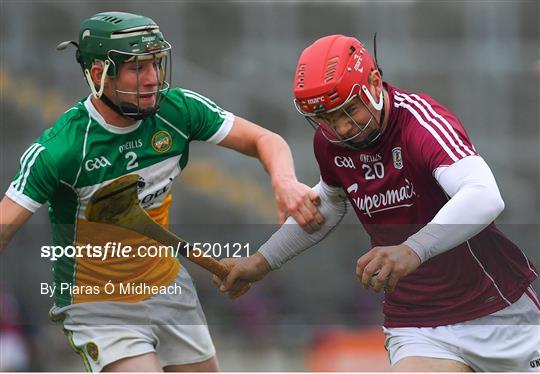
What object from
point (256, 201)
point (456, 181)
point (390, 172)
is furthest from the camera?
point (256, 201)

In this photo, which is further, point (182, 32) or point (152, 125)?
point (182, 32)

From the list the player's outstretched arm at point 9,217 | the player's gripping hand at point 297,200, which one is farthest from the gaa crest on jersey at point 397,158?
the player's outstretched arm at point 9,217

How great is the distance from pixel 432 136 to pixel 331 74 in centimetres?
42

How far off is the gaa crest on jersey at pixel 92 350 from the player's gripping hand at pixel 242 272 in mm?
535

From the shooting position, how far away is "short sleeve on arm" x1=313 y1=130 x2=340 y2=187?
13.8 ft

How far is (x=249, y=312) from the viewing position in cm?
955

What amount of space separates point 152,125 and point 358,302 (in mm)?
5521

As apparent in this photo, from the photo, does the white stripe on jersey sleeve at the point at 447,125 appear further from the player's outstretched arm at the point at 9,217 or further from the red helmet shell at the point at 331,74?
the player's outstretched arm at the point at 9,217

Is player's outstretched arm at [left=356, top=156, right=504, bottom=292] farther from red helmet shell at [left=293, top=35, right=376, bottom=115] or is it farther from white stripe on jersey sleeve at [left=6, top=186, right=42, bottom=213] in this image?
white stripe on jersey sleeve at [left=6, top=186, right=42, bottom=213]

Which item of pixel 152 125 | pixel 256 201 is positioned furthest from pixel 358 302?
pixel 152 125

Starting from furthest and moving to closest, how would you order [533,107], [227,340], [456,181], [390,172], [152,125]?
[533,107]
[227,340]
[152,125]
[390,172]
[456,181]

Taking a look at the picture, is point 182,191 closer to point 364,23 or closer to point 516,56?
point 364,23

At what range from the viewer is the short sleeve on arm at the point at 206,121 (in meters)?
4.50

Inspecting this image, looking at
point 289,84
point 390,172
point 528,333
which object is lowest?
point 289,84
